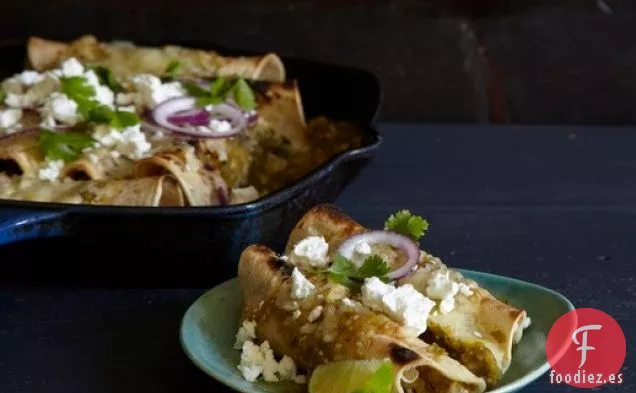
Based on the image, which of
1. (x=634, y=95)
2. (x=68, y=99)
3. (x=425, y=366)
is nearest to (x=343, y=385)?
(x=425, y=366)

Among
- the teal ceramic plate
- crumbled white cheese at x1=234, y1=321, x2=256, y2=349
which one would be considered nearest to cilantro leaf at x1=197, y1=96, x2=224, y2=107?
the teal ceramic plate

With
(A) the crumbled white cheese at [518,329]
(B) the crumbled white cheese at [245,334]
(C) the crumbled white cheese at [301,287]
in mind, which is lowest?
(B) the crumbled white cheese at [245,334]

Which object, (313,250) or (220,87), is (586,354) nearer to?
(313,250)

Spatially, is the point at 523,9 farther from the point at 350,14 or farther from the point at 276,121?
the point at 276,121

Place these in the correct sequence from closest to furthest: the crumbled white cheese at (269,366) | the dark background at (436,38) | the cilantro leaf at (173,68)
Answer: the crumbled white cheese at (269,366) → the cilantro leaf at (173,68) → the dark background at (436,38)

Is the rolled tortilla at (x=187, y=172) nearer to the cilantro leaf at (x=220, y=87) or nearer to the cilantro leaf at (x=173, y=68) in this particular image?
the cilantro leaf at (x=220, y=87)

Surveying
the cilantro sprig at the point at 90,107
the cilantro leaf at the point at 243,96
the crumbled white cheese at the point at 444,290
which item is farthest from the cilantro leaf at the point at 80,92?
the crumbled white cheese at the point at 444,290
